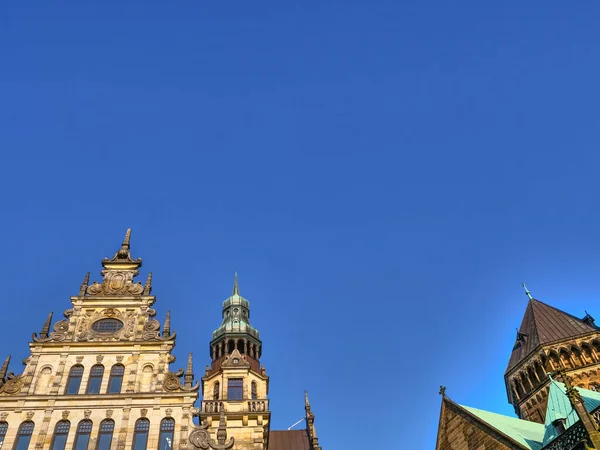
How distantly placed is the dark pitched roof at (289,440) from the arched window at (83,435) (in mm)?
15941

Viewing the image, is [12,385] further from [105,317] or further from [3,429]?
[105,317]

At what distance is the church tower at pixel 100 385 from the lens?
22250 millimetres

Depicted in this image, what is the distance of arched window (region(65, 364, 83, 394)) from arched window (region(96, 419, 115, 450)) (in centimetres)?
226

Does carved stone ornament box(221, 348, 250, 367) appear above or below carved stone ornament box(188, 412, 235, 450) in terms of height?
above

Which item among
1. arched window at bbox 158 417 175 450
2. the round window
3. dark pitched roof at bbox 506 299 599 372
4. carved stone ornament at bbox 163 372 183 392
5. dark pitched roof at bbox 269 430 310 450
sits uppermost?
dark pitched roof at bbox 506 299 599 372

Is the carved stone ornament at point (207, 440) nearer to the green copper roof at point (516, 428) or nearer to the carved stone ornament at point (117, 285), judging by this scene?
the carved stone ornament at point (117, 285)

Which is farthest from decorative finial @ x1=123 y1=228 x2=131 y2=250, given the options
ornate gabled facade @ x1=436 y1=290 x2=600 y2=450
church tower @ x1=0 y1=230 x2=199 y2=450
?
ornate gabled facade @ x1=436 y1=290 x2=600 y2=450

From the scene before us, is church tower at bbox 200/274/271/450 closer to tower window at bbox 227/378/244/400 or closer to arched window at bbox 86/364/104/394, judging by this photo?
tower window at bbox 227/378/244/400

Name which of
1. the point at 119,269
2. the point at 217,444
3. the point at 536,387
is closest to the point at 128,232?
the point at 119,269

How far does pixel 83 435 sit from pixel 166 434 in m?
3.34

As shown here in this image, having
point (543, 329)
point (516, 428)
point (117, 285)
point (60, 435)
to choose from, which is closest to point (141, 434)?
point (60, 435)

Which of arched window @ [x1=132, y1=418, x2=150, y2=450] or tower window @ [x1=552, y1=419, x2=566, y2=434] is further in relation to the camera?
tower window @ [x1=552, y1=419, x2=566, y2=434]

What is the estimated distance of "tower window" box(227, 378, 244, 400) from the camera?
3350 centimetres

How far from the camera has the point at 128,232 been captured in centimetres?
3375
